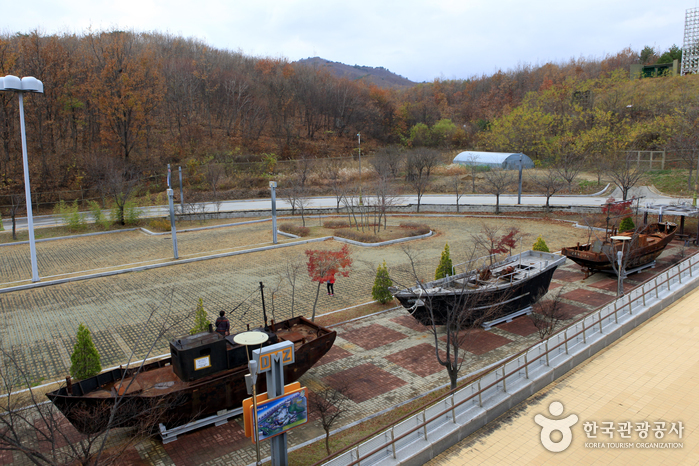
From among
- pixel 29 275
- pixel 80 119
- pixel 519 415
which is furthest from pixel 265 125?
pixel 519 415

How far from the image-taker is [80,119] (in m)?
53.8

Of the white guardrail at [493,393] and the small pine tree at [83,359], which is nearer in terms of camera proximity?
the white guardrail at [493,393]

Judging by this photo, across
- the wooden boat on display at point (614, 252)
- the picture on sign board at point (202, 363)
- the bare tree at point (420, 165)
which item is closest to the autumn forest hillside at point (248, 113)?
the bare tree at point (420, 165)

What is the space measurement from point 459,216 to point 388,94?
62.8 metres

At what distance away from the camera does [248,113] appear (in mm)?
72375

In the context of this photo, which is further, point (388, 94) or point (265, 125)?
point (388, 94)

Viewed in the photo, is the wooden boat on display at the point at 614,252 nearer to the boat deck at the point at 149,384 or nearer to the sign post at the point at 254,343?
the boat deck at the point at 149,384

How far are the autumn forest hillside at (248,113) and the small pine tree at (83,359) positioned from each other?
34.5m

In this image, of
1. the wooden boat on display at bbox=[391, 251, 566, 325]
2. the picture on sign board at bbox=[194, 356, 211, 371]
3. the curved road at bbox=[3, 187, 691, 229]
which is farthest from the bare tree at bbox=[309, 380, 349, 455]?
the curved road at bbox=[3, 187, 691, 229]

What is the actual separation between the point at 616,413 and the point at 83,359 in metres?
11.9

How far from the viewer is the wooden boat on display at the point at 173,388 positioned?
28.4ft

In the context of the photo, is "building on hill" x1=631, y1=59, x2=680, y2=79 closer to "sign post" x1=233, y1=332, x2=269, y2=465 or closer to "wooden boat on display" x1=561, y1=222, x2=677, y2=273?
"wooden boat on display" x1=561, y1=222, x2=677, y2=273

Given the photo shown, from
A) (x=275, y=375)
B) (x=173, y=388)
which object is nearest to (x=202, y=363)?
(x=173, y=388)

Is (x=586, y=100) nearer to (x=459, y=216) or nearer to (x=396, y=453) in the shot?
(x=459, y=216)
